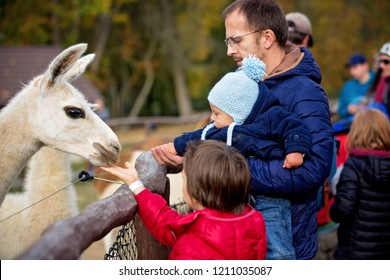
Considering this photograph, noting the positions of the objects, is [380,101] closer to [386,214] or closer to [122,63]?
[386,214]

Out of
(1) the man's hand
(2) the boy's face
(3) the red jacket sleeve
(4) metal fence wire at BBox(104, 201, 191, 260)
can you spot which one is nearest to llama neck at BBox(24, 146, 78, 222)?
(4) metal fence wire at BBox(104, 201, 191, 260)

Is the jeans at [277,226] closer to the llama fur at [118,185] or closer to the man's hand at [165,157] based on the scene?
the man's hand at [165,157]

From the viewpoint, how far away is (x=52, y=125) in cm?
341

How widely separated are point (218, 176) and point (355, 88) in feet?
19.8

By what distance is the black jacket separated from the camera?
13.8 ft

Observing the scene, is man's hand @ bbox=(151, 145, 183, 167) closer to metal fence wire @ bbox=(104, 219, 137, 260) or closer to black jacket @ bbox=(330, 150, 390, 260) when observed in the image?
metal fence wire @ bbox=(104, 219, 137, 260)

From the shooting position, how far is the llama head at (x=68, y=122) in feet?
11.1

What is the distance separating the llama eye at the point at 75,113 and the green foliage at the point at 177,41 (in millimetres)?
25674

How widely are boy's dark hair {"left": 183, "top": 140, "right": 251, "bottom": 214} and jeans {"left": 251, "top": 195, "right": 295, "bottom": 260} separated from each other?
230 millimetres

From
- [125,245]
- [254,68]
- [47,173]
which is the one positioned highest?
[254,68]

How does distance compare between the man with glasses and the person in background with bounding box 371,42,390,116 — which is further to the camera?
the person in background with bounding box 371,42,390,116

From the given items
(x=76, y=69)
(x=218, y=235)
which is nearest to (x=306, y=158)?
(x=218, y=235)

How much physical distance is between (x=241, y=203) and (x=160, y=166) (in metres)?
0.72

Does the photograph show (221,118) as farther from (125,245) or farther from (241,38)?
(125,245)
